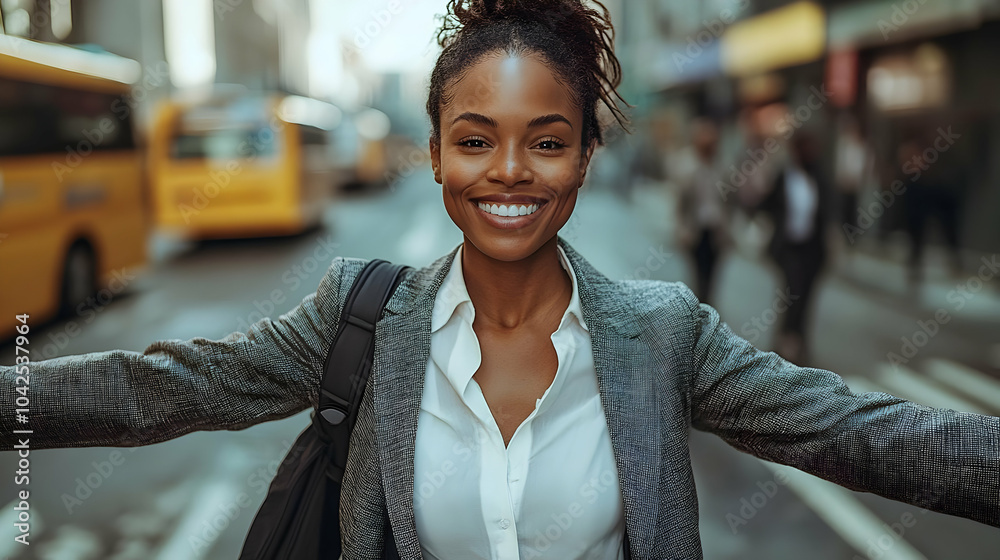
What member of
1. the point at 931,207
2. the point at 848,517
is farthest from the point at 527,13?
the point at 931,207

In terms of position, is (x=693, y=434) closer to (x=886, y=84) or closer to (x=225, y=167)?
(x=886, y=84)

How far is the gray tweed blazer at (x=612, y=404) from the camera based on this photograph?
58.1 inches

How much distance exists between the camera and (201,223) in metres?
16.2

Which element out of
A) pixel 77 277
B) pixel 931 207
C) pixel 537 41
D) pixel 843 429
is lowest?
pixel 77 277

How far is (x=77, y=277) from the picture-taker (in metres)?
9.67

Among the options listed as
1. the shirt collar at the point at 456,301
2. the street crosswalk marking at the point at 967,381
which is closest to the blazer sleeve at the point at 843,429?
the shirt collar at the point at 456,301

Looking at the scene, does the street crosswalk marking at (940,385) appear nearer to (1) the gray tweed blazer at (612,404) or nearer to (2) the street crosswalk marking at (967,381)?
(2) the street crosswalk marking at (967,381)

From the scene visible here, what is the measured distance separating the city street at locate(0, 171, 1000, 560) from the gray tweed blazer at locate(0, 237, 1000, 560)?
1.69ft

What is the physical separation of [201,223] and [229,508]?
41.5 ft

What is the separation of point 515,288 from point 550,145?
30 cm

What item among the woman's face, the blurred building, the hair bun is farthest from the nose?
the blurred building

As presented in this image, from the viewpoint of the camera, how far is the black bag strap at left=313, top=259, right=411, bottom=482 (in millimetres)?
1623

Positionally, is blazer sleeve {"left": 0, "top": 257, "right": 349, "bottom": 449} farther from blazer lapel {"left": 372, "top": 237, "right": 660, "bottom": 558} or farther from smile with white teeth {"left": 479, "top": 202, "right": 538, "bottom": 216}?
smile with white teeth {"left": 479, "top": 202, "right": 538, "bottom": 216}

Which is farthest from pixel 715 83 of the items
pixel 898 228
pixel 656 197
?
pixel 898 228
